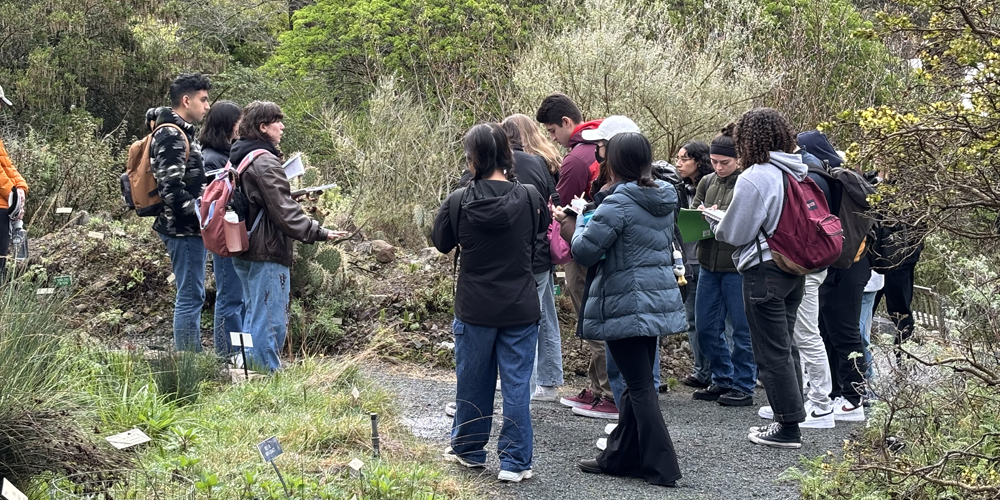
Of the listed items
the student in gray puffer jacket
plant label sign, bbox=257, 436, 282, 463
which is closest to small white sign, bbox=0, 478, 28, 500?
plant label sign, bbox=257, 436, 282, 463

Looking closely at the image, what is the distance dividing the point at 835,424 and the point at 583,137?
261 centimetres

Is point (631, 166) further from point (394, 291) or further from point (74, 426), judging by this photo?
point (394, 291)

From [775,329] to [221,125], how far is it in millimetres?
4237

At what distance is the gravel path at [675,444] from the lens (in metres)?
5.31

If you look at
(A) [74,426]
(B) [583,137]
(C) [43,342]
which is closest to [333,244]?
(B) [583,137]

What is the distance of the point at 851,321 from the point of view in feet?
22.8

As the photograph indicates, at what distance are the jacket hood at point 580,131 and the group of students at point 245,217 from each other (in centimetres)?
173

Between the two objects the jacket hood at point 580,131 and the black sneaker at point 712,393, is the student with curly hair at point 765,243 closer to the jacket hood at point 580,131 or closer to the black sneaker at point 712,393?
the jacket hood at point 580,131

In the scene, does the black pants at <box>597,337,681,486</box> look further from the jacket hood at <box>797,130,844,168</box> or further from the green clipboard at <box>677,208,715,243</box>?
the jacket hood at <box>797,130,844,168</box>

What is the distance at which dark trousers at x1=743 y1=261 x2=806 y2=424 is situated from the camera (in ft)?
19.6

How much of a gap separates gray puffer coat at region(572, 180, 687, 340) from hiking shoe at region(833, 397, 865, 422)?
2156 millimetres

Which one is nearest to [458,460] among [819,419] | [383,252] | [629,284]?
[629,284]

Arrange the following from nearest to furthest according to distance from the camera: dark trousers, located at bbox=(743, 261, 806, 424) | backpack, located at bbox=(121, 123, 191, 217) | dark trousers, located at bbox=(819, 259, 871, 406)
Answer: dark trousers, located at bbox=(743, 261, 806, 424) → dark trousers, located at bbox=(819, 259, 871, 406) → backpack, located at bbox=(121, 123, 191, 217)

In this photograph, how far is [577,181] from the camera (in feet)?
22.1
